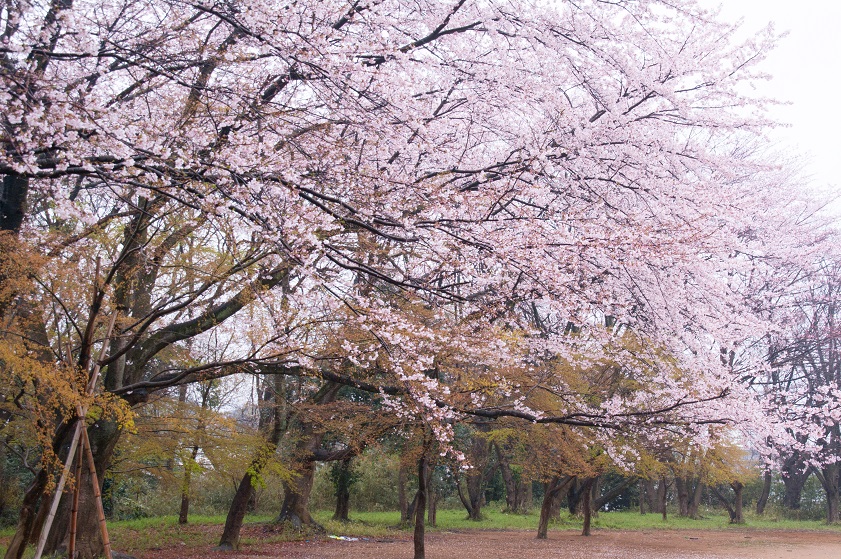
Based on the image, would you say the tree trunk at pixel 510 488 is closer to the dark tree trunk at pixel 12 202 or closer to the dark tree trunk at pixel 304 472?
the dark tree trunk at pixel 304 472

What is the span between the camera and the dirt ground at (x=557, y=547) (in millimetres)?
12398

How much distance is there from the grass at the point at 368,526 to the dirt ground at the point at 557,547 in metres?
0.98

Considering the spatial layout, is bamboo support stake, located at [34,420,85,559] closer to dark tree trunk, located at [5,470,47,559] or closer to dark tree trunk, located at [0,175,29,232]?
dark tree trunk, located at [5,470,47,559]

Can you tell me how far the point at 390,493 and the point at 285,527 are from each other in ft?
28.3

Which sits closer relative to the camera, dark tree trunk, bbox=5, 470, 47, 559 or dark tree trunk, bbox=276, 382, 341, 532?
dark tree trunk, bbox=5, 470, 47, 559

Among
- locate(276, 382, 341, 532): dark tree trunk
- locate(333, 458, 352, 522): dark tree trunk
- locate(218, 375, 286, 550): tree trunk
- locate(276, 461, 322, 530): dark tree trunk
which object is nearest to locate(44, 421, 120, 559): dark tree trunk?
locate(218, 375, 286, 550): tree trunk

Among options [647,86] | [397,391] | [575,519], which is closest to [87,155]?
[647,86]

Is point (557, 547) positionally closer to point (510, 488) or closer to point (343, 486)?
point (343, 486)

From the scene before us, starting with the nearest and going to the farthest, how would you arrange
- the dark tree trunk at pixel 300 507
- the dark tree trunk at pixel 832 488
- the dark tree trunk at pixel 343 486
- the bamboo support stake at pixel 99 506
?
1. the bamboo support stake at pixel 99 506
2. the dark tree trunk at pixel 300 507
3. the dark tree trunk at pixel 343 486
4. the dark tree trunk at pixel 832 488

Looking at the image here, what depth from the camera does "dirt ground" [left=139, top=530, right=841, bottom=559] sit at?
488 inches

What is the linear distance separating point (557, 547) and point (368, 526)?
594 cm

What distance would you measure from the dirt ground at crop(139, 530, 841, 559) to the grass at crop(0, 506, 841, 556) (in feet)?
3.21

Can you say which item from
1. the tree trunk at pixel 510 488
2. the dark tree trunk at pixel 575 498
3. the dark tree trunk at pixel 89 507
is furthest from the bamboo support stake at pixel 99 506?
the dark tree trunk at pixel 575 498

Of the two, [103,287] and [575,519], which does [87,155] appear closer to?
[103,287]
